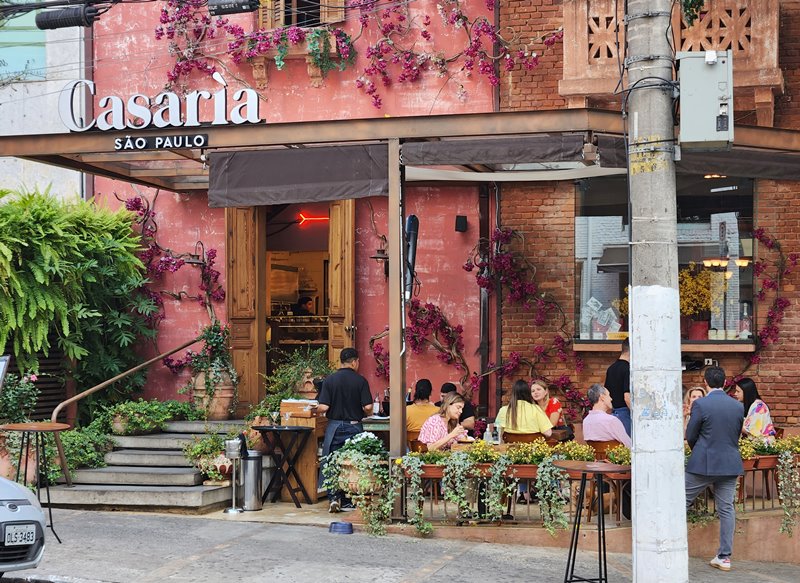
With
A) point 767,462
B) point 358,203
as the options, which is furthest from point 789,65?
point 358,203

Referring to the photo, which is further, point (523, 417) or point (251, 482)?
point (251, 482)

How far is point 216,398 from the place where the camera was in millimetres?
14633

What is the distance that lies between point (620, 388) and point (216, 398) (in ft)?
17.6

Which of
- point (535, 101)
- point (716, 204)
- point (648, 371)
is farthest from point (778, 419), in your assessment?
point (648, 371)

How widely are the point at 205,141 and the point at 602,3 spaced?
519 cm

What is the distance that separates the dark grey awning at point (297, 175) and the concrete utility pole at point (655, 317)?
3.70m

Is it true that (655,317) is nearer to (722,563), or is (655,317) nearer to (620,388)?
(722,563)

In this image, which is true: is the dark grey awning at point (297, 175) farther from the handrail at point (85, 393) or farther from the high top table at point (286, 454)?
the handrail at point (85, 393)

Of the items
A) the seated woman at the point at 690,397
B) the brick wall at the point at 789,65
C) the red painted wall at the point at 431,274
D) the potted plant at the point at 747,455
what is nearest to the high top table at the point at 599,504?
the potted plant at the point at 747,455

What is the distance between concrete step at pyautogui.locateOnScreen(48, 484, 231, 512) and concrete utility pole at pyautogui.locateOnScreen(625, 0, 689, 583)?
18.8ft

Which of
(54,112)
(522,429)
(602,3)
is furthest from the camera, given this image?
(54,112)

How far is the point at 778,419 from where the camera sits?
540 inches

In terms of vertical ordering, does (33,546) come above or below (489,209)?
below

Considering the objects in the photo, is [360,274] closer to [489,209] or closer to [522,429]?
[489,209]
